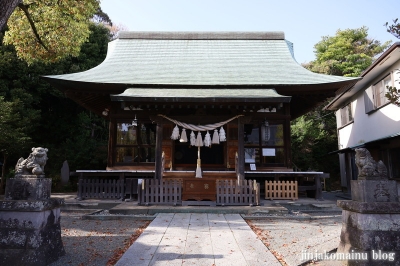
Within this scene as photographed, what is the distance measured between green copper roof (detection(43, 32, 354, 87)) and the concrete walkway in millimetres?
6464

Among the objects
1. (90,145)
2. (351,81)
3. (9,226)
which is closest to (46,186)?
(9,226)

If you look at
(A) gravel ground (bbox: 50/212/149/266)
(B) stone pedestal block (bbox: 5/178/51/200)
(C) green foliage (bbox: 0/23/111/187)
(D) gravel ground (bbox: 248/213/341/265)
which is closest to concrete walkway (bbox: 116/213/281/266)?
(D) gravel ground (bbox: 248/213/341/265)

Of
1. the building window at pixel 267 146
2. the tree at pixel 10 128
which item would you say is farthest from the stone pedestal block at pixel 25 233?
the tree at pixel 10 128

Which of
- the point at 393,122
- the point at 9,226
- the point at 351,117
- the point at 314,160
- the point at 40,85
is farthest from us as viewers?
the point at 314,160

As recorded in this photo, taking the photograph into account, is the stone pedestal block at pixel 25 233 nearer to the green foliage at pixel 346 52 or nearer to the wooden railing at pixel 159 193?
the wooden railing at pixel 159 193

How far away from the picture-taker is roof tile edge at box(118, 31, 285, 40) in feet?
51.9

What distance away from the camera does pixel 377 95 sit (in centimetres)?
1241

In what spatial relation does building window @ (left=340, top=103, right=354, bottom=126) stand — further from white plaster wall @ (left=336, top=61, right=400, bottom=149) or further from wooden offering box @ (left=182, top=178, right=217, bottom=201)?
wooden offering box @ (left=182, top=178, right=217, bottom=201)

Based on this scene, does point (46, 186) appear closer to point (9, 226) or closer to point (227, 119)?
point (9, 226)

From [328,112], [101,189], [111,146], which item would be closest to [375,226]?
[101,189]

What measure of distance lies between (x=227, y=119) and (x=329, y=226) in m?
4.97

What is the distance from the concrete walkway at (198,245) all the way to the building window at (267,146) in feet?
16.6

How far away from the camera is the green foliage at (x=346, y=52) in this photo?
21109 mm

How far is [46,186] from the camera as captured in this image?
394 cm
